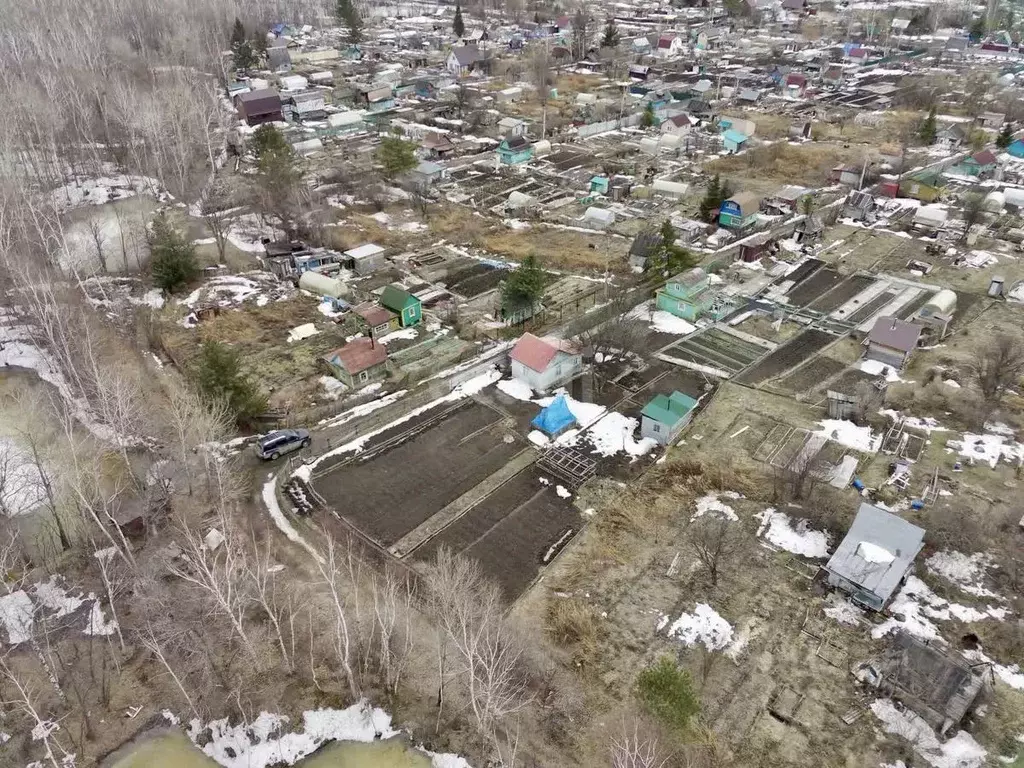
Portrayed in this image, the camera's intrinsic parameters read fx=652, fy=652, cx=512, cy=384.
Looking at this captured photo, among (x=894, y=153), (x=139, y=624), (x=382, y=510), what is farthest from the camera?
(x=894, y=153)

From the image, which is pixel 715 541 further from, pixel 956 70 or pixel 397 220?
pixel 956 70

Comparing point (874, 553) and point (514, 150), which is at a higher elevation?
point (514, 150)

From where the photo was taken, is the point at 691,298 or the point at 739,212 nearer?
the point at 691,298

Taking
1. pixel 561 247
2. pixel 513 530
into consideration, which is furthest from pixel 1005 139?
pixel 513 530

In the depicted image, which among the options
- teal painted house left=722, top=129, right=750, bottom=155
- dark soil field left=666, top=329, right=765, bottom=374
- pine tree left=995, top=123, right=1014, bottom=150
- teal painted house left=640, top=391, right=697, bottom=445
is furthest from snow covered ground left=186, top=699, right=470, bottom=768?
pine tree left=995, top=123, right=1014, bottom=150

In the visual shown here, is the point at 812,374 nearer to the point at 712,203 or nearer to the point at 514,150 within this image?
the point at 712,203

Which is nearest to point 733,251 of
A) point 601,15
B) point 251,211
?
point 251,211
